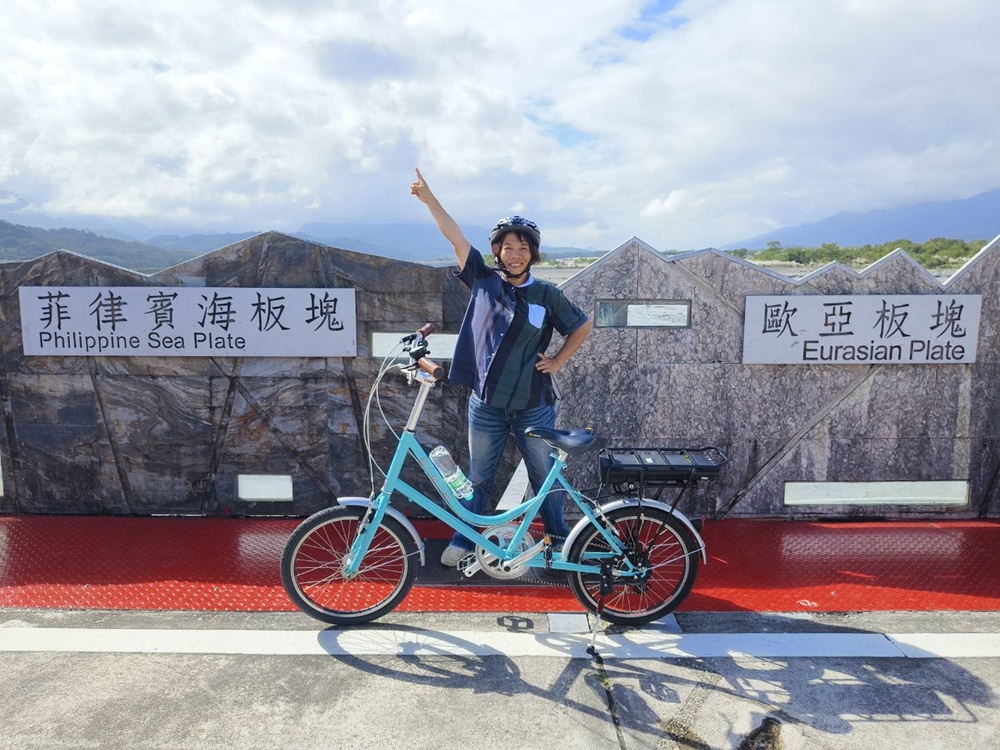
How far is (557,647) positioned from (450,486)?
3.00 feet

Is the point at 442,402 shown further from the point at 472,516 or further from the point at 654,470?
the point at 654,470

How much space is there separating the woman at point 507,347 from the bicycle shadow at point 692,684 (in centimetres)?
72

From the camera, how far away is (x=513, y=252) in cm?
358

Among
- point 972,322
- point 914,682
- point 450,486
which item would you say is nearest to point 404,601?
point 450,486

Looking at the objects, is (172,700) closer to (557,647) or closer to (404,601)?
(404,601)

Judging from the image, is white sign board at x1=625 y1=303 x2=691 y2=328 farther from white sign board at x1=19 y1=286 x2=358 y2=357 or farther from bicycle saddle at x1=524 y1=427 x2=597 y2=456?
white sign board at x1=19 y1=286 x2=358 y2=357

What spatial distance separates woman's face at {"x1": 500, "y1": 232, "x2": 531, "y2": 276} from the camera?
3584 mm

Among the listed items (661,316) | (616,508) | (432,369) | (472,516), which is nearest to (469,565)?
(472,516)

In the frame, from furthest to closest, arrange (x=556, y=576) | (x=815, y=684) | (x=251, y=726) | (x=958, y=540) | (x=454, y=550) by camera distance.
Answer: (x=958, y=540) < (x=454, y=550) < (x=556, y=576) < (x=815, y=684) < (x=251, y=726)

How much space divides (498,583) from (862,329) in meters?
2.94

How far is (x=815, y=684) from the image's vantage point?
301cm

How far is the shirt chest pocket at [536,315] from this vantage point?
144 inches

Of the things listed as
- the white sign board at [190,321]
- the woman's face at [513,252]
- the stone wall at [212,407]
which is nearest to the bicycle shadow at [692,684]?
the stone wall at [212,407]

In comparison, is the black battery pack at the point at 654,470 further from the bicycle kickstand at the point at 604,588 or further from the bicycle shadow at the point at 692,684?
the bicycle shadow at the point at 692,684
